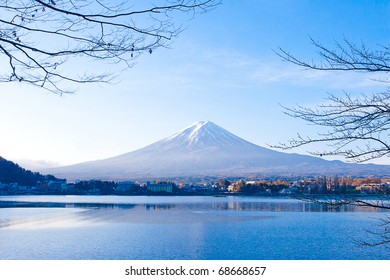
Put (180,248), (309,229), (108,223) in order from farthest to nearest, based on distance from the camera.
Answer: (108,223) < (309,229) < (180,248)

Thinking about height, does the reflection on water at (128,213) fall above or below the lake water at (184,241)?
above

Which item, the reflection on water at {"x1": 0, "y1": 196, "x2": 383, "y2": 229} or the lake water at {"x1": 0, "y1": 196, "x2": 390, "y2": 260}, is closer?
the lake water at {"x1": 0, "y1": 196, "x2": 390, "y2": 260}

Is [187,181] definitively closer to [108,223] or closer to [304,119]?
[108,223]

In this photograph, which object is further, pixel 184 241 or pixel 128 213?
pixel 128 213

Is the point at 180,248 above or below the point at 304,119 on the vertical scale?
below

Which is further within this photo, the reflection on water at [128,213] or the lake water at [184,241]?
the reflection on water at [128,213]

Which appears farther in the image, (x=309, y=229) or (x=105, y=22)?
(x=309, y=229)

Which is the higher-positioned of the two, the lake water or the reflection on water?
the reflection on water
